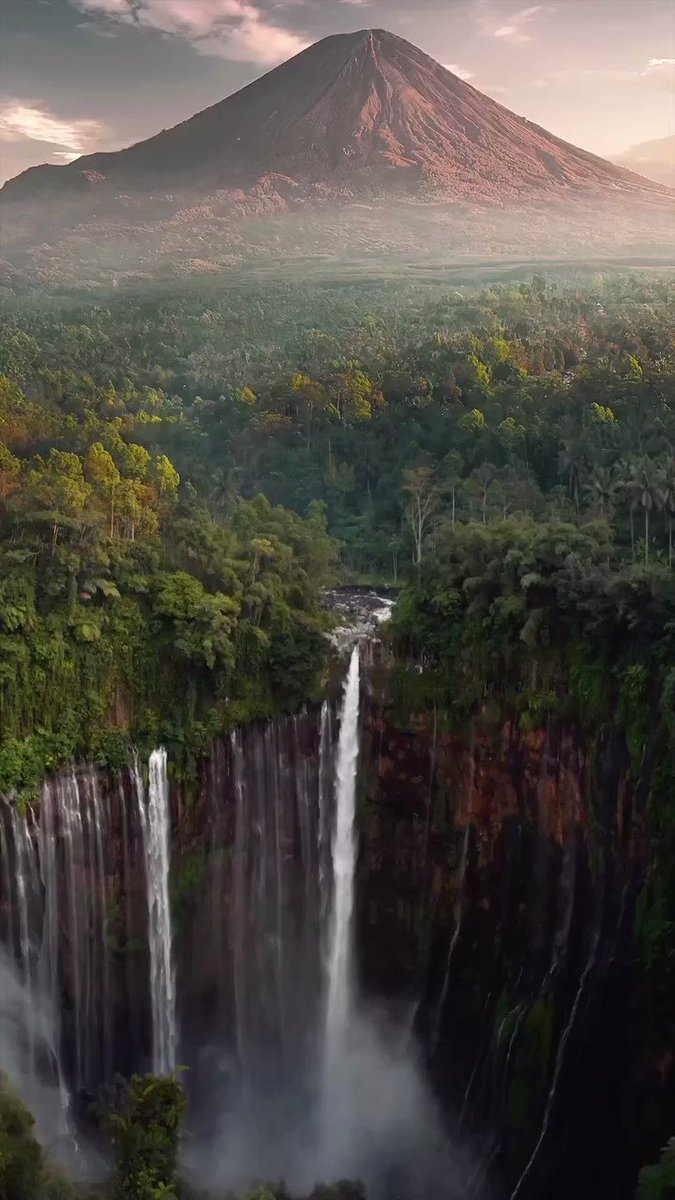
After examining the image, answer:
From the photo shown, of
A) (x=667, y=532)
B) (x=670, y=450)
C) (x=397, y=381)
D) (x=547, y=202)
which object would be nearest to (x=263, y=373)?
(x=397, y=381)

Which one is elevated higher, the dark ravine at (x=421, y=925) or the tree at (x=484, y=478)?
the tree at (x=484, y=478)

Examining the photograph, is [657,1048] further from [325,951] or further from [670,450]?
[670,450]

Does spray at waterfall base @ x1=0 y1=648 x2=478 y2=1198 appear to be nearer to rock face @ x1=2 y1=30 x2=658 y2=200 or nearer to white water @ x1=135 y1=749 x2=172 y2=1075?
white water @ x1=135 y1=749 x2=172 y2=1075

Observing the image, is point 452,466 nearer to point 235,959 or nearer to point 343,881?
point 343,881

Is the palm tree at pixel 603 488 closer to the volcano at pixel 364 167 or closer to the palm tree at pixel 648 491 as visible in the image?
the palm tree at pixel 648 491

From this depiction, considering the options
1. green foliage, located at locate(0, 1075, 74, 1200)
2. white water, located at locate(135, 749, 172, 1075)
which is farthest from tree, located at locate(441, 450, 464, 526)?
green foliage, located at locate(0, 1075, 74, 1200)

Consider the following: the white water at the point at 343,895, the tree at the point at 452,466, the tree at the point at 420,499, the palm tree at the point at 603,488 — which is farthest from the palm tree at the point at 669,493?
the tree at the point at 452,466
